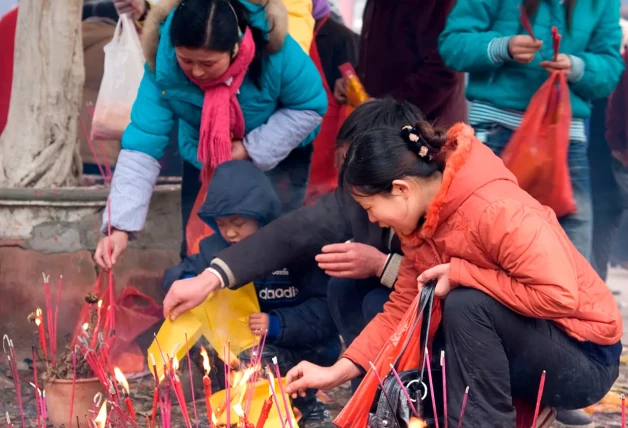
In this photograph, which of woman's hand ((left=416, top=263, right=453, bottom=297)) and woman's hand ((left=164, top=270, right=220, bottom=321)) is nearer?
woman's hand ((left=416, top=263, right=453, bottom=297))

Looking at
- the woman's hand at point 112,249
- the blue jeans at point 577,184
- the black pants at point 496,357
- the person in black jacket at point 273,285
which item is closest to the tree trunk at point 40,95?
the woman's hand at point 112,249

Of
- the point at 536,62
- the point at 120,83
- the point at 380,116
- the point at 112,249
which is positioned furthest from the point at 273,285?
the point at 120,83

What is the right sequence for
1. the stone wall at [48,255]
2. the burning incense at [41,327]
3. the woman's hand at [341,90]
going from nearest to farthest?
1. the burning incense at [41,327]
2. the stone wall at [48,255]
3. the woman's hand at [341,90]

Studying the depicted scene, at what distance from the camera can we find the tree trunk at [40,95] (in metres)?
4.68

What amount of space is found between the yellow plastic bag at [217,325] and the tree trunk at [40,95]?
1565 millimetres

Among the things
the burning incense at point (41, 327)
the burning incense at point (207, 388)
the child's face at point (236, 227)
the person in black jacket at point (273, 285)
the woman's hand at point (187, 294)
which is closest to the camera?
the burning incense at point (207, 388)

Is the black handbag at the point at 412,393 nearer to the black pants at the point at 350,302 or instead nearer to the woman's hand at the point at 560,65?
the black pants at the point at 350,302

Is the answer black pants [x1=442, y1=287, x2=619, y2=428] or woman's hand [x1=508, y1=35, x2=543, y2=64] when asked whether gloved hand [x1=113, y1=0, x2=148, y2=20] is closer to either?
woman's hand [x1=508, y1=35, x2=543, y2=64]

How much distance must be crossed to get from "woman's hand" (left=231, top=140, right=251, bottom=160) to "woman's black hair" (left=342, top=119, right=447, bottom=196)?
1.16m

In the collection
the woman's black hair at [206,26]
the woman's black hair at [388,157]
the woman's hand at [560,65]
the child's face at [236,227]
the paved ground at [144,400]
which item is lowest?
the paved ground at [144,400]

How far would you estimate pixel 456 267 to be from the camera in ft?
8.79

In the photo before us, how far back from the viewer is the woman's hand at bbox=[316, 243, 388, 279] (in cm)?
330

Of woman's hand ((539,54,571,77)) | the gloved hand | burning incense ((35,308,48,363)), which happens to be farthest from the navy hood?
the gloved hand

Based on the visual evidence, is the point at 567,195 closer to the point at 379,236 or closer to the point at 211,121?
the point at 379,236
